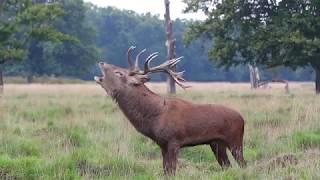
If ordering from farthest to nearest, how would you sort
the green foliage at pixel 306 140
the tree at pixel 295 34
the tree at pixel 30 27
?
the tree at pixel 295 34 < the tree at pixel 30 27 < the green foliage at pixel 306 140

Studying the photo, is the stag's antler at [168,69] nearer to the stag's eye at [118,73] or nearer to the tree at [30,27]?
the stag's eye at [118,73]

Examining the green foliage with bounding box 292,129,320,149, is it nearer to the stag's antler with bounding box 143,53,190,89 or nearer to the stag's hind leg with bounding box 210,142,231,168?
the stag's hind leg with bounding box 210,142,231,168

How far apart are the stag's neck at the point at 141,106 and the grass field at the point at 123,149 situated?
2.14ft

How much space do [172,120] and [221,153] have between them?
37.2 inches

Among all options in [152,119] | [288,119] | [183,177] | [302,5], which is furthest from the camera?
[302,5]

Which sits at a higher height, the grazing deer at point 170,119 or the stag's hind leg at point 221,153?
the grazing deer at point 170,119

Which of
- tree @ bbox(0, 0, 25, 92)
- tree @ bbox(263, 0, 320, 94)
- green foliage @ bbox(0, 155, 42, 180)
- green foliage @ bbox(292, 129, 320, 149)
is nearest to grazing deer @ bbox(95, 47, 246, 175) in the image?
green foliage @ bbox(0, 155, 42, 180)

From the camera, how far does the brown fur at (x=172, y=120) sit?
8.12 meters

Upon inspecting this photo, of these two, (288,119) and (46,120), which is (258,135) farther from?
(46,120)

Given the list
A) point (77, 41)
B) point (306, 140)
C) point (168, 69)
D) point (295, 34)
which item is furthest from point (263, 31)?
point (168, 69)

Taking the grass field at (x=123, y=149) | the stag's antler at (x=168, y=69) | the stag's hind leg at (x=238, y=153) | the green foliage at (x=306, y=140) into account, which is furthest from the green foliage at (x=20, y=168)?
the green foliage at (x=306, y=140)

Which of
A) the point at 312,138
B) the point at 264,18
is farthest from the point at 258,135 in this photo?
the point at 264,18

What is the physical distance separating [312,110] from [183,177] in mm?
6999

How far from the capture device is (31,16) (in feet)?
85.7
